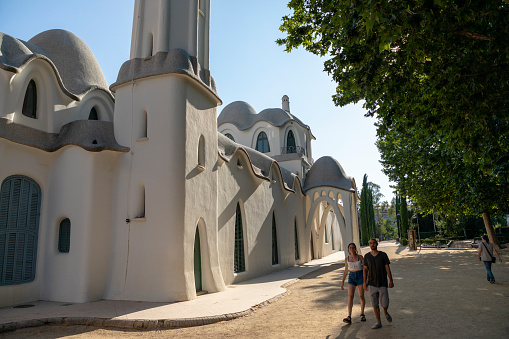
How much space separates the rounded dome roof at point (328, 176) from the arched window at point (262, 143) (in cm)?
404

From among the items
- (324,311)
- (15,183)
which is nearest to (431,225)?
(324,311)

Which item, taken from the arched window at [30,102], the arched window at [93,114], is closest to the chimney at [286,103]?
the arched window at [93,114]

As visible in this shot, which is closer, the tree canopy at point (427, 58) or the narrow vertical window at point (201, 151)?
the tree canopy at point (427, 58)

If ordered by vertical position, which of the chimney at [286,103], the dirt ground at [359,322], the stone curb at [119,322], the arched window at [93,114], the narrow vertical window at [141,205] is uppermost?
the chimney at [286,103]

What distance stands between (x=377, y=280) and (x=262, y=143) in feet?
68.3

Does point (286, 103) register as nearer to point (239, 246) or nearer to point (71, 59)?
point (239, 246)

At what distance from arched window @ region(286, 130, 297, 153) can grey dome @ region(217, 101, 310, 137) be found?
116 cm

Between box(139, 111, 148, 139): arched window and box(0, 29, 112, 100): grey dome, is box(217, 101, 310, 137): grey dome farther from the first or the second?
box(139, 111, 148, 139): arched window

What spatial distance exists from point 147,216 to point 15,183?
382 cm

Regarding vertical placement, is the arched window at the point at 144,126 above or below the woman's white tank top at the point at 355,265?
above

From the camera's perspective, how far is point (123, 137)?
1132 cm

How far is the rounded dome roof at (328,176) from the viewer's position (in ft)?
77.0

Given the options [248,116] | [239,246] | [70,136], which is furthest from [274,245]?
[248,116]

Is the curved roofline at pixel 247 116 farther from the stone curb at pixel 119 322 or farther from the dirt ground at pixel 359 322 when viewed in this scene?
the stone curb at pixel 119 322
